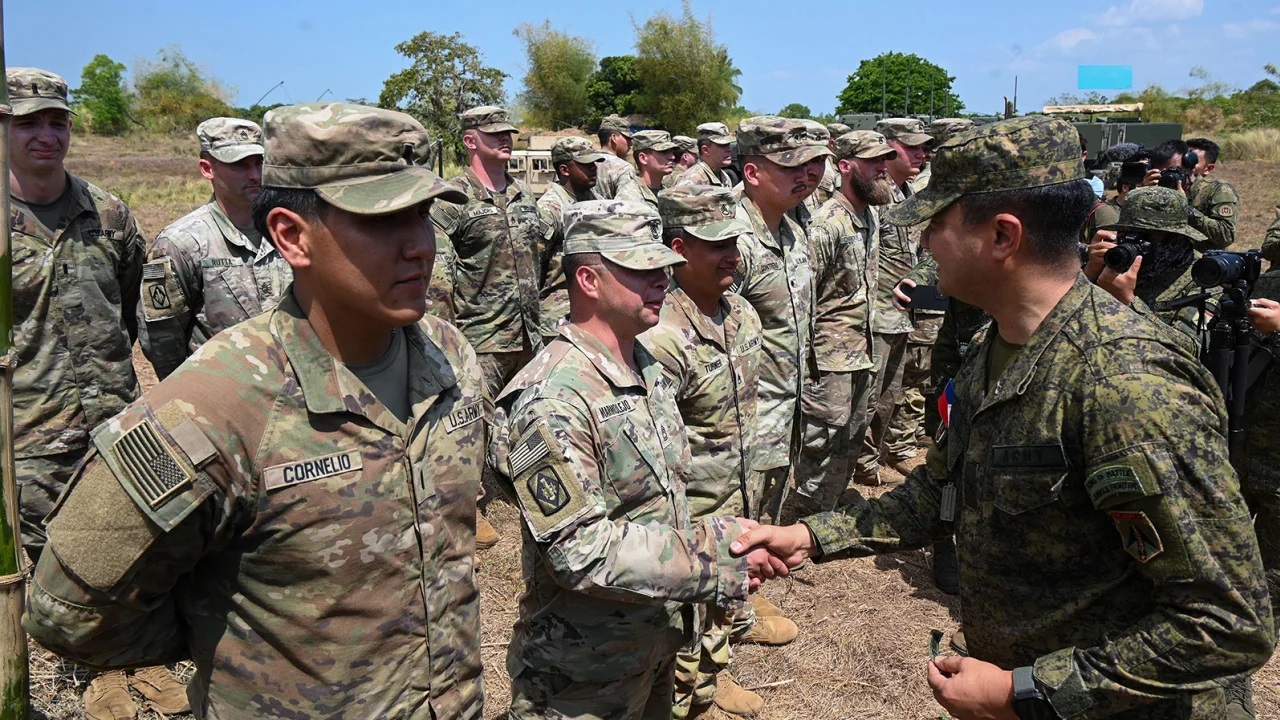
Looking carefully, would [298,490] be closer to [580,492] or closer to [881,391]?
[580,492]

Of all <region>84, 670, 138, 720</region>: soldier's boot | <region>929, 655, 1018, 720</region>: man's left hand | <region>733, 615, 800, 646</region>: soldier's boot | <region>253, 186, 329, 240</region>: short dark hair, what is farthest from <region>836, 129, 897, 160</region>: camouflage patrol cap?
<region>84, 670, 138, 720</region>: soldier's boot

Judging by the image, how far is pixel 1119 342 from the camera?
1.94m

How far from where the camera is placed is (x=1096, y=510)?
196 cm

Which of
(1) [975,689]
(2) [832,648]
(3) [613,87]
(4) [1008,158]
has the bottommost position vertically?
(2) [832,648]

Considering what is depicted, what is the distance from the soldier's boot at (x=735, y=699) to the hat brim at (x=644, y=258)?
2406mm

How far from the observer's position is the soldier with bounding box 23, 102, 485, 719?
1.72 meters

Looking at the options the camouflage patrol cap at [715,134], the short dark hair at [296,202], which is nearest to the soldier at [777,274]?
the short dark hair at [296,202]

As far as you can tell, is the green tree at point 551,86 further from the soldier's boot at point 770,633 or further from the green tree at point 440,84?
→ the soldier's boot at point 770,633

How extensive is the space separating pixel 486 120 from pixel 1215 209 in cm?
684

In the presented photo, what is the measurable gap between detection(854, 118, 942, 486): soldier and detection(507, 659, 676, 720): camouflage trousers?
3784 millimetres

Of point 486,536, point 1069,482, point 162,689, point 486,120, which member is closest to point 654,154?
point 486,120

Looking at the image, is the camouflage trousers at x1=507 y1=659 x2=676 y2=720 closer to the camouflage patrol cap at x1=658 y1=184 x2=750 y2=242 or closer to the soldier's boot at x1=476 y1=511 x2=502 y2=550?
the camouflage patrol cap at x1=658 y1=184 x2=750 y2=242

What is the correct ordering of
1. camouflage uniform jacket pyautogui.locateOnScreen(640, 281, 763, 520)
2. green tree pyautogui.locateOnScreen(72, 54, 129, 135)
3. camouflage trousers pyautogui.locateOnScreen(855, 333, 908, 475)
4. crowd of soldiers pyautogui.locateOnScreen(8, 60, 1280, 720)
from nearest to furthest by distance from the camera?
crowd of soldiers pyautogui.locateOnScreen(8, 60, 1280, 720) < camouflage uniform jacket pyautogui.locateOnScreen(640, 281, 763, 520) < camouflage trousers pyautogui.locateOnScreen(855, 333, 908, 475) < green tree pyautogui.locateOnScreen(72, 54, 129, 135)

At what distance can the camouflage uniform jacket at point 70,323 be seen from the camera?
3916 mm
